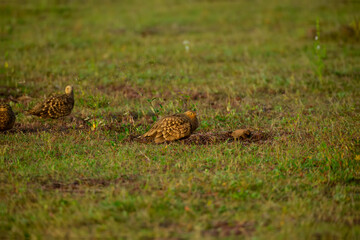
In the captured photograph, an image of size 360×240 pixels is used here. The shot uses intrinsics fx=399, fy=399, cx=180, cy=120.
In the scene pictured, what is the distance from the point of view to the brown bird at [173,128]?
21.8 ft

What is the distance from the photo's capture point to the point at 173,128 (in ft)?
21.8

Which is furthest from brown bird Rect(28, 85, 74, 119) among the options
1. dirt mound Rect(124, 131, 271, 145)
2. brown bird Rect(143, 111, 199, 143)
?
brown bird Rect(143, 111, 199, 143)

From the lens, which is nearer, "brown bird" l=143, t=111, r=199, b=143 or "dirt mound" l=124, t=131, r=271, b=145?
"brown bird" l=143, t=111, r=199, b=143

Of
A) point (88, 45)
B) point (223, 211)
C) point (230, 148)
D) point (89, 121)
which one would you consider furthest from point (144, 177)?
point (88, 45)

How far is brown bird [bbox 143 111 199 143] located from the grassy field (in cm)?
19

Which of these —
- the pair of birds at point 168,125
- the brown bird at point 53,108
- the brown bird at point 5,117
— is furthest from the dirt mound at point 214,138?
the brown bird at point 5,117

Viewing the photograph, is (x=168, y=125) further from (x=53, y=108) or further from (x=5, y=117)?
(x=5, y=117)

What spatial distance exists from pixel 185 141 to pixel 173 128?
0.46m

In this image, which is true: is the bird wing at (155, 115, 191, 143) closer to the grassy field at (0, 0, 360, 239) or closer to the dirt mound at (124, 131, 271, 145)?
the grassy field at (0, 0, 360, 239)

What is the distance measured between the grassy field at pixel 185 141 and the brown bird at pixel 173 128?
0.62ft

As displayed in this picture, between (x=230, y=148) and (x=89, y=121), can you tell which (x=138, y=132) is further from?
(x=230, y=148)

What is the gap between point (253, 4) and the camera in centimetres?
2277

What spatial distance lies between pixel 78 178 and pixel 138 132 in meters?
2.28

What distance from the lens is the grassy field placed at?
14.2ft
